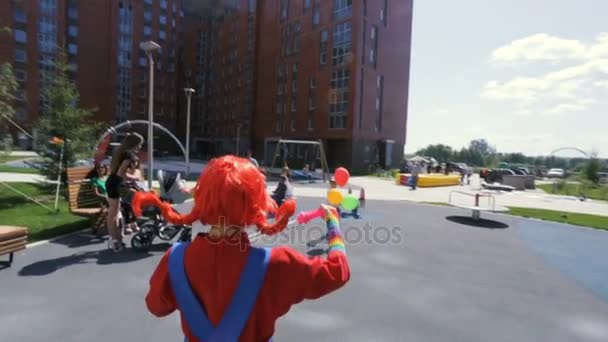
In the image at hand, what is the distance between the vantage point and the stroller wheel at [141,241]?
653 cm

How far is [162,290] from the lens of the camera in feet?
5.00

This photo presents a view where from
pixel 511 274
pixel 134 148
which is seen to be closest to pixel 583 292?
pixel 511 274

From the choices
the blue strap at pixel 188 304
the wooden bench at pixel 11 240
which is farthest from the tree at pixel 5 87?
the blue strap at pixel 188 304

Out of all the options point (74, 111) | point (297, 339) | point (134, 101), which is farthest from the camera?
point (134, 101)

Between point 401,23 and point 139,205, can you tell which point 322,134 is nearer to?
point 401,23

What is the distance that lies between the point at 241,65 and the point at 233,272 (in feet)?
182

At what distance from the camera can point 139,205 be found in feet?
5.96

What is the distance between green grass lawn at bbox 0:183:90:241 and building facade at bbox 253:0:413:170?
94.8 ft

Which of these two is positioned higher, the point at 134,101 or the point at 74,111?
the point at 134,101

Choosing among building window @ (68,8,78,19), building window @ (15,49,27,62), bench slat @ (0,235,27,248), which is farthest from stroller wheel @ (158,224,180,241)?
building window @ (68,8,78,19)

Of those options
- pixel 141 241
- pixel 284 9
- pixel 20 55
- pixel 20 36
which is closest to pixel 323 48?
pixel 284 9

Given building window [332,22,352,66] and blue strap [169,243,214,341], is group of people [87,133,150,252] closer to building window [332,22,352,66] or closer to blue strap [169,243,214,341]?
blue strap [169,243,214,341]

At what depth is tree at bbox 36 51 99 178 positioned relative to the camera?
11039mm

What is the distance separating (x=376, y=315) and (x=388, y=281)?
130 centimetres
